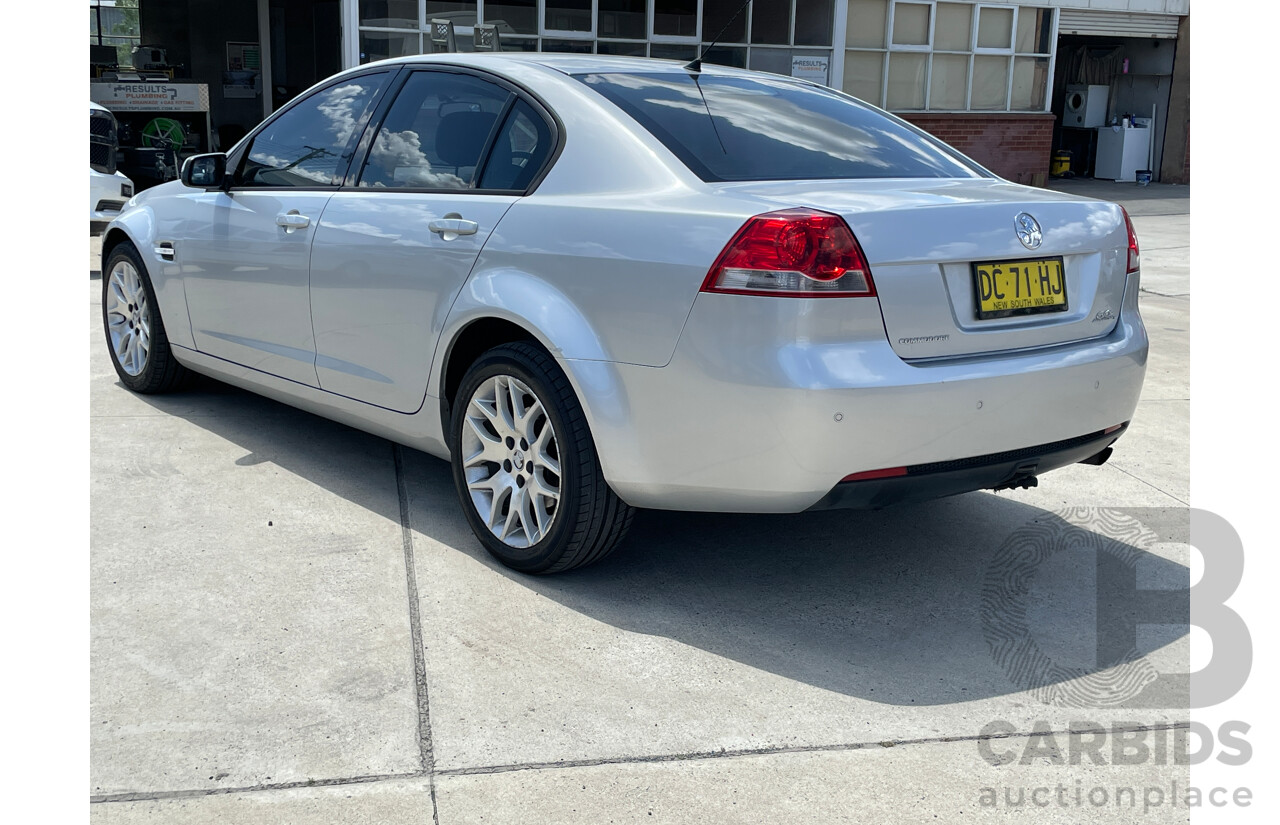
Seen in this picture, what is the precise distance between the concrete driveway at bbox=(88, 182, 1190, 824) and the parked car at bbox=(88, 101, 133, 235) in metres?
7.02

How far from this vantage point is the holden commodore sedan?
3107 millimetres

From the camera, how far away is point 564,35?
16328 mm

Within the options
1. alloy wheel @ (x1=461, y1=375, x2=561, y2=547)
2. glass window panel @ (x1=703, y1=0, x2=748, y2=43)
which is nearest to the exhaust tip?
alloy wheel @ (x1=461, y1=375, x2=561, y2=547)

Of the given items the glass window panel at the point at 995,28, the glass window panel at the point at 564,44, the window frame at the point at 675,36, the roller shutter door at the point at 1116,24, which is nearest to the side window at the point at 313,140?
the glass window panel at the point at 564,44

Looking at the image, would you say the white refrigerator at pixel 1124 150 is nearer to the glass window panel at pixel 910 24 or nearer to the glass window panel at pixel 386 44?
the glass window panel at pixel 910 24

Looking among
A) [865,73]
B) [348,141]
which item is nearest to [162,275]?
[348,141]

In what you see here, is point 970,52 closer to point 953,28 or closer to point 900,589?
point 953,28

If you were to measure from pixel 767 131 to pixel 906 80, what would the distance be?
15.6 meters

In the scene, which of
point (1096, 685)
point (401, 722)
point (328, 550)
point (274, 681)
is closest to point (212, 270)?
point (328, 550)

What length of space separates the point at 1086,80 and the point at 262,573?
24.4 meters

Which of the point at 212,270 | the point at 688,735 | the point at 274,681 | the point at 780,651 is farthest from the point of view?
the point at 212,270

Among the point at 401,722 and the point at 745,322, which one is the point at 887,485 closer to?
the point at 745,322

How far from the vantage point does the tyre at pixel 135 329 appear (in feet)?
18.3

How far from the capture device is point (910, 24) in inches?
720
